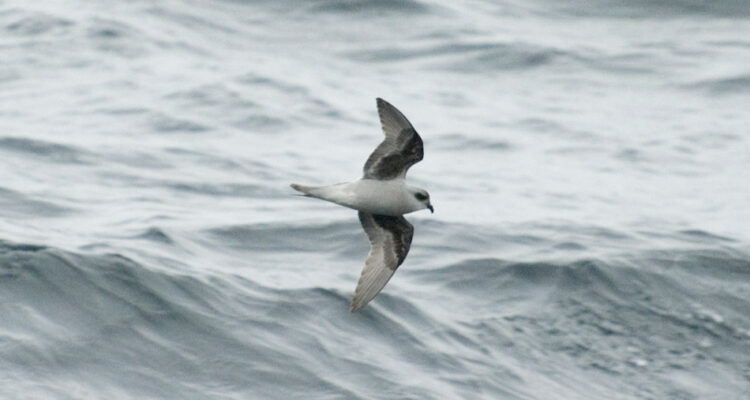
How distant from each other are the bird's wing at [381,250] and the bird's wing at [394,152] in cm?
79

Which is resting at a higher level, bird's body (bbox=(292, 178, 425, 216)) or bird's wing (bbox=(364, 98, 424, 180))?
bird's wing (bbox=(364, 98, 424, 180))

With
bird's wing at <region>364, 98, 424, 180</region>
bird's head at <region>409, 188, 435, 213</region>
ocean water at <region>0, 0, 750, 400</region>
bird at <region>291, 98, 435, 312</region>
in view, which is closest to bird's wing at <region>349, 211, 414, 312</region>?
bird at <region>291, 98, 435, 312</region>

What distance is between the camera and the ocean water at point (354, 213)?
11102 millimetres

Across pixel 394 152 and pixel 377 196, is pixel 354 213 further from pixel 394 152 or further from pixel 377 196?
pixel 377 196

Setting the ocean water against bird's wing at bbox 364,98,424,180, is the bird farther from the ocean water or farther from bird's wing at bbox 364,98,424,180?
the ocean water

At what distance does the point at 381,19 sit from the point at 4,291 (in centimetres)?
1350

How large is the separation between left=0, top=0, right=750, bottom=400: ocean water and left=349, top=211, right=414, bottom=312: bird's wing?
1198 millimetres

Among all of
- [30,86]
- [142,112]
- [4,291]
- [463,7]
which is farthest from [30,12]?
[4,291]

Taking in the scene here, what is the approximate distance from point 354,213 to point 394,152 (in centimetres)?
586

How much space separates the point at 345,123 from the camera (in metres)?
19.3

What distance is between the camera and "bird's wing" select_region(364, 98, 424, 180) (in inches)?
356

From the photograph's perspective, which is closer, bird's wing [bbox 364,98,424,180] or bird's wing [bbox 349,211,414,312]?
bird's wing [bbox 364,98,424,180]

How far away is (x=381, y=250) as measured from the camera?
9.81 m

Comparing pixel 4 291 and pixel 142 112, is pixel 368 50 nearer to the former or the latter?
pixel 142 112
